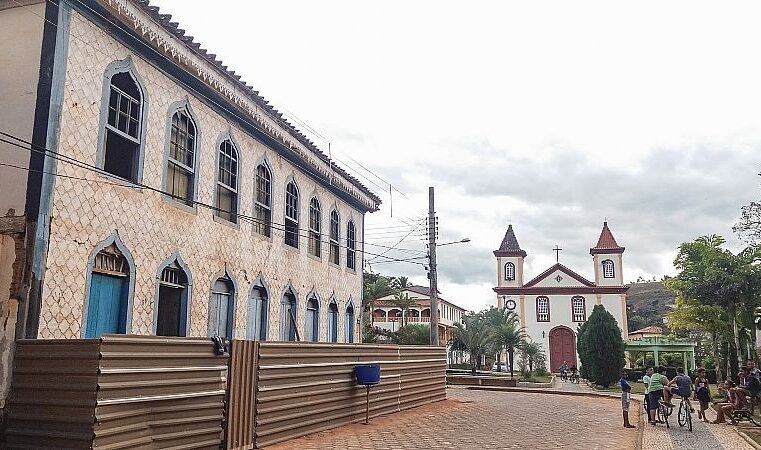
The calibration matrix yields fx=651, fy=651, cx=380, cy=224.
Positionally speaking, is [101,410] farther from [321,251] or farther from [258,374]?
[321,251]

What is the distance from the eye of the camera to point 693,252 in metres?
26.0

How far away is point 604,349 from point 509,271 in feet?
74.7

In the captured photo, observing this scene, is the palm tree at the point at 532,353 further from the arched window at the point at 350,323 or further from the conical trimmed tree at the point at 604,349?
the arched window at the point at 350,323

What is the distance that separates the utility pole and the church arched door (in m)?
30.8

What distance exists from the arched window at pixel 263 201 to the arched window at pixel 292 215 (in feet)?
3.04

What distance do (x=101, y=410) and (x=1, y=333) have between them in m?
2.12

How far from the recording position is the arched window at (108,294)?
32.0 ft

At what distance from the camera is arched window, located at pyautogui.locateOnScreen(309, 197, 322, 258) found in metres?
17.7

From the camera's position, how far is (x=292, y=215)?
1666 cm

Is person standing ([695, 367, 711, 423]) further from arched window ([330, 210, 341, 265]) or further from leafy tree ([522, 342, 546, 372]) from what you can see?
leafy tree ([522, 342, 546, 372])

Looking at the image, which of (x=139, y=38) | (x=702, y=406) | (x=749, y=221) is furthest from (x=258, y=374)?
(x=749, y=221)

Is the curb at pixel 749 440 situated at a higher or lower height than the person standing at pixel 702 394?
lower

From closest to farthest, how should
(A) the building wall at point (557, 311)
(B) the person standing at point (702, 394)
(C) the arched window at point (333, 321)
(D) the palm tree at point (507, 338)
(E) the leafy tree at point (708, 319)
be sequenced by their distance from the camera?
(B) the person standing at point (702, 394) → (C) the arched window at point (333, 321) → (E) the leafy tree at point (708, 319) → (D) the palm tree at point (507, 338) → (A) the building wall at point (557, 311)

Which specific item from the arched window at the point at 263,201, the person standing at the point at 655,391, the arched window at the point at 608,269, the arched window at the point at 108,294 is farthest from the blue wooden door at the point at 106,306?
the arched window at the point at 608,269
